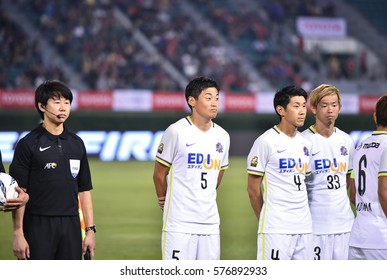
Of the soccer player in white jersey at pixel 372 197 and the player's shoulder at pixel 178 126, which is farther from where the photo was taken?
the player's shoulder at pixel 178 126

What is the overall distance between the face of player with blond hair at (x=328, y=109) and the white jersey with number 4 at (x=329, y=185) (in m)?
0.15

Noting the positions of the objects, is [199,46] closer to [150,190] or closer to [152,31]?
[152,31]

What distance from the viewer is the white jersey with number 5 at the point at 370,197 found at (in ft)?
19.3

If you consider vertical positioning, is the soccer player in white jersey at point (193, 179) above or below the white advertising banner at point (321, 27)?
below

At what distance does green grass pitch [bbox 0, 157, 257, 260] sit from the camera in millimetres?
10702

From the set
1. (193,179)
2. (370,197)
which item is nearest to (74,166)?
(193,179)

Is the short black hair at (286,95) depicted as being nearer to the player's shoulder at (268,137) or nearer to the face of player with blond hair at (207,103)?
the player's shoulder at (268,137)

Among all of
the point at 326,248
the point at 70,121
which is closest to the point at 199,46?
the point at 70,121

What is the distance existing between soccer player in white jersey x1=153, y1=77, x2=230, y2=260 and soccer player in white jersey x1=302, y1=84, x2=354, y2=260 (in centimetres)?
88

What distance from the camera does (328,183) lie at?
6781 millimetres

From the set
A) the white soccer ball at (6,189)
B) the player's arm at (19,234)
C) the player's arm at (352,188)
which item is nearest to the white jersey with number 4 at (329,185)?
the player's arm at (352,188)

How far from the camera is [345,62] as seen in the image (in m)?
38.7

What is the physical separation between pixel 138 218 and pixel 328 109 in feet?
26.3

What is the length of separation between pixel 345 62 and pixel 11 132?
63.4 ft
